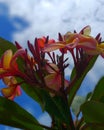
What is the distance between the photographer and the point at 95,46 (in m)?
1.22

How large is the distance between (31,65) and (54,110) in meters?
0.15

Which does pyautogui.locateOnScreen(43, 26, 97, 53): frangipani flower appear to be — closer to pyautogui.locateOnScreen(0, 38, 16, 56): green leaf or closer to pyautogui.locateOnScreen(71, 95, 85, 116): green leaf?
pyautogui.locateOnScreen(0, 38, 16, 56): green leaf

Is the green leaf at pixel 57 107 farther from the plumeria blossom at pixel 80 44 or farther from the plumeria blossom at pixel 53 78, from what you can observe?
the plumeria blossom at pixel 80 44

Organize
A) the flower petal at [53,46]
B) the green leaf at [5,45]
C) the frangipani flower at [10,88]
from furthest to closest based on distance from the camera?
the green leaf at [5,45] → the frangipani flower at [10,88] → the flower petal at [53,46]

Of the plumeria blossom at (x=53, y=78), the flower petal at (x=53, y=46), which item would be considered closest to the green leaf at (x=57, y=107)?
the plumeria blossom at (x=53, y=78)

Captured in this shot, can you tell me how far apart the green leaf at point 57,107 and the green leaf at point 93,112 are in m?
0.06

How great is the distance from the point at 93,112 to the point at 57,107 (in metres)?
0.13

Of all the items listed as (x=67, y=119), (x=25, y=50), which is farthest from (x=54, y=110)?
(x=25, y=50)

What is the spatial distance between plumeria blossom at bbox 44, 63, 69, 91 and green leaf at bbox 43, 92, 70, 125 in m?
0.05

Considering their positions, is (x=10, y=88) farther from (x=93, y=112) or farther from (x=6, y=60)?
Answer: (x=93, y=112)

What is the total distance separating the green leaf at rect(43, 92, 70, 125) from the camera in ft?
4.16

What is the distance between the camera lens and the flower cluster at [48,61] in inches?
48.0

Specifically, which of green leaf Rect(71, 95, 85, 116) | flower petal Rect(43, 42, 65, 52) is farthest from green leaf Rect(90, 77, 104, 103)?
flower petal Rect(43, 42, 65, 52)

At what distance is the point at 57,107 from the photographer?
1.31 meters
